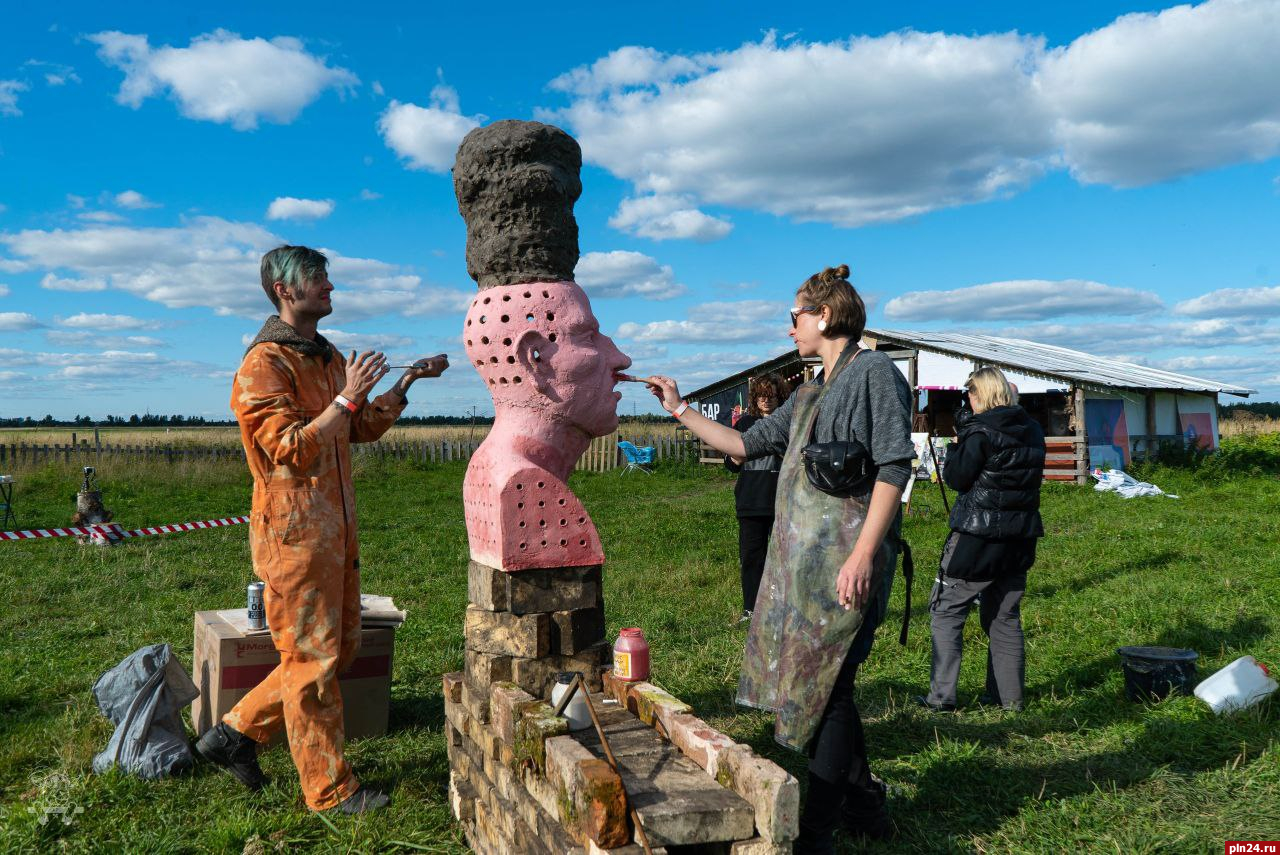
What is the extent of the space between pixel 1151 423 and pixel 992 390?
16.3m

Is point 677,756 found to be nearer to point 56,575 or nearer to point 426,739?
point 426,739

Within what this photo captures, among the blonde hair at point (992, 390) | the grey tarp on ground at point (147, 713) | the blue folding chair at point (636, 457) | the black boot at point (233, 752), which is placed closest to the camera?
the black boot at point (233, 752)

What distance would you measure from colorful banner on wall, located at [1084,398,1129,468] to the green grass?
5.03 meters

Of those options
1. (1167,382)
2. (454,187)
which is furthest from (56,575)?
(1167,382)

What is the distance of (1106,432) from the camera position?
17375 millimetres

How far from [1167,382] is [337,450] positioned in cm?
2134

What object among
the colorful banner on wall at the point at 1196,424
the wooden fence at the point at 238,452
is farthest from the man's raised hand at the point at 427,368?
the colorful banner on wall at the point at 1196,424

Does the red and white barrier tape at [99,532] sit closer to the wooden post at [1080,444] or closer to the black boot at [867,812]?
the black boot at [867,812]

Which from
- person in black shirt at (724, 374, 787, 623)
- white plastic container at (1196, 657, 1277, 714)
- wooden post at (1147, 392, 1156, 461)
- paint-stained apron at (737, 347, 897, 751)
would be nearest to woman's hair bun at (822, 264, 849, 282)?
paint-stained apron at (737, 347, 897, 751)

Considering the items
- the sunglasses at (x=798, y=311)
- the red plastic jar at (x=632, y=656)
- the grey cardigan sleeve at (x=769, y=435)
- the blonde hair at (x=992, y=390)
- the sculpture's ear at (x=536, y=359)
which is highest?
the sunglasses at (x=798, y=311)

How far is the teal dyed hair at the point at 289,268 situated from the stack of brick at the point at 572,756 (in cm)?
142

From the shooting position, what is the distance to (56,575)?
8852 millimetres

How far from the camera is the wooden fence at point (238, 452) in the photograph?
18.6 m

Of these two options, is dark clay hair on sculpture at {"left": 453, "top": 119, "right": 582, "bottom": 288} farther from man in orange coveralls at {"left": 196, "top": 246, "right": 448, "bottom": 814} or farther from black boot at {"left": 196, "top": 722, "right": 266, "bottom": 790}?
black boot at {"left": 196, "top": 722, "right": 266, "bottom": 790}
